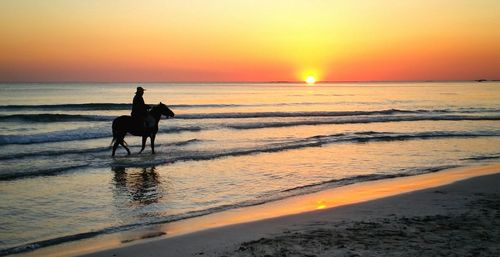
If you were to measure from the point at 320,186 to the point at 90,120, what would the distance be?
2410 centimetres

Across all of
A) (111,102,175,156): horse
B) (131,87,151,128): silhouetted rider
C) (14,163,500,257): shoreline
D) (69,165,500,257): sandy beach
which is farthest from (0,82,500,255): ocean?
(69,165,500,257): sandy beach

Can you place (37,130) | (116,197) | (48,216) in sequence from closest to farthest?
(48,216) → (116,197) → (37,130)

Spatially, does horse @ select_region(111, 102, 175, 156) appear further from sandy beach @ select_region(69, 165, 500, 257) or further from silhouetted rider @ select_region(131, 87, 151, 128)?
sandy beach @ select_region(69, 165, 500, 257)

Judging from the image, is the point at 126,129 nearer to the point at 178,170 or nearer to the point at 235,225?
the point at 178,170

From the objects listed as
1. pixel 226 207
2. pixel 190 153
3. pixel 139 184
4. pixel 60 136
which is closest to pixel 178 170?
pixel 139 184

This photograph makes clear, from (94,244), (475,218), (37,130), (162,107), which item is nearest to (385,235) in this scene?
(475,218)

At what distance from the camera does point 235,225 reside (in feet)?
21.7

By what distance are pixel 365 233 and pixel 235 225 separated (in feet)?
6.41

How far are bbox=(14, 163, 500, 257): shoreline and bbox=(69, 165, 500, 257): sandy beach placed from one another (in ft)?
0.08

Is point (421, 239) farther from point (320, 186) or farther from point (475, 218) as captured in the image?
point (320, 186)

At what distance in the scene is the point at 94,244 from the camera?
19.2ft

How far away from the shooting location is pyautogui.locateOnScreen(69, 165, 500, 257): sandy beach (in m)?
5.09

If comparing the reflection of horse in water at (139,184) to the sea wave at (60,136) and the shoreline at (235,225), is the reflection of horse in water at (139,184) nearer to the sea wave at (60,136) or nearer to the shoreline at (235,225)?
the shoreline at (235,225)

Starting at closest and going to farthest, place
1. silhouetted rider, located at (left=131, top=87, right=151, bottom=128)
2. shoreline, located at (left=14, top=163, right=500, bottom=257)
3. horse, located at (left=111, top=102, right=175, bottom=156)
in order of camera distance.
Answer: shoreline, located at (left=14, top=163, right=500, bottom=257) → horse, located at (left=111, top=102, right=175, bottom=156) → silhouetted rider, located at (left=131, top=87, right=151, bottom=128)
